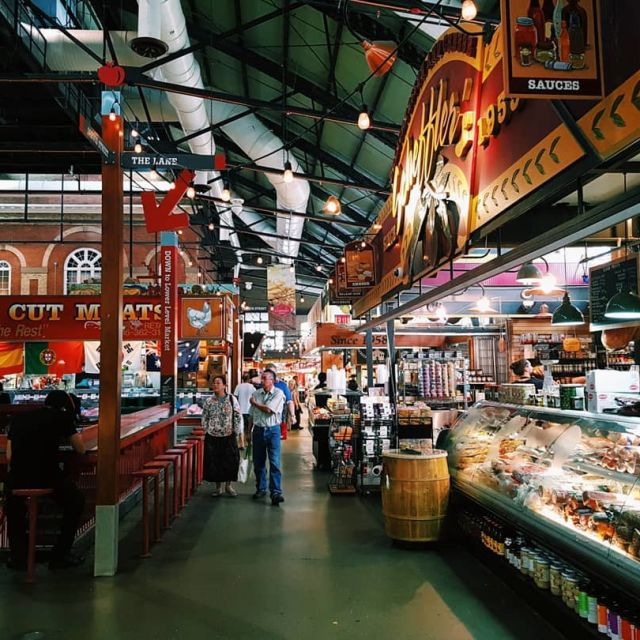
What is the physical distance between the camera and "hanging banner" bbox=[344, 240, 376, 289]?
32.7 feet

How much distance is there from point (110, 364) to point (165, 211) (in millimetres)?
1588

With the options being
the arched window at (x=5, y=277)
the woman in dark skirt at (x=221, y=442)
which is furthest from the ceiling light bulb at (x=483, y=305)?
the arched window at (x=5, y=277)

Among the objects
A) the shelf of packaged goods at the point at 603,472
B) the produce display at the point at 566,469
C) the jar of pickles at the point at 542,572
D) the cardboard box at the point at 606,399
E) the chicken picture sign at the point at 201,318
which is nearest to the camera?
the produce display at the point at 566,469

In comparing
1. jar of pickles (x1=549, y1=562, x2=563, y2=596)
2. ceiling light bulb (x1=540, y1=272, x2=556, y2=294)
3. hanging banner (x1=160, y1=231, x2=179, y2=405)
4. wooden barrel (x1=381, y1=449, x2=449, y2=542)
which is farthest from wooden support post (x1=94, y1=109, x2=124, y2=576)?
ceiling light bulb (x1=540, y1=272, x2=556, y2=294)

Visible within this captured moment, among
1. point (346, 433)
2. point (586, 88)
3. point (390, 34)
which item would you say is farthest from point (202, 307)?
point (586, 88)

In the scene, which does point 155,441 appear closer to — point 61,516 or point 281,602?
point 61,516

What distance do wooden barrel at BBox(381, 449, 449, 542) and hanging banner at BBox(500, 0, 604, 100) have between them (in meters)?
3.82

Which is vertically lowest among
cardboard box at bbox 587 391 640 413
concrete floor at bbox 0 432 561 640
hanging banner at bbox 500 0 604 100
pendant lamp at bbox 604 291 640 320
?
concrete floor at bbox 0 432 561 640

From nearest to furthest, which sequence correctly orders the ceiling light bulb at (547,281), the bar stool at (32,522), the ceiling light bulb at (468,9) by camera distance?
the ceiling light bulb at (468,9) < the bar stool at (32,522) < the ceiling light bulb at (547,281)

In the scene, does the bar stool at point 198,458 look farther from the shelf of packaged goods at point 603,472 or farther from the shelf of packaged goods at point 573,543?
the shelf of packaged goods at point 603,472

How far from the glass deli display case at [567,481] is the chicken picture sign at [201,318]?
7.18 meters

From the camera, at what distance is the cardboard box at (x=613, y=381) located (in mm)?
4980

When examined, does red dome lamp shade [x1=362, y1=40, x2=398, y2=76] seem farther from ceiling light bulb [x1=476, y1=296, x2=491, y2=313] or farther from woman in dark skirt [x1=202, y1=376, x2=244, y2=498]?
ceiling light bulb [x1=476, y1=296, x2=491, y2=313]

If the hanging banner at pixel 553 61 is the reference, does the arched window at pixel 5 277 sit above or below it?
above
